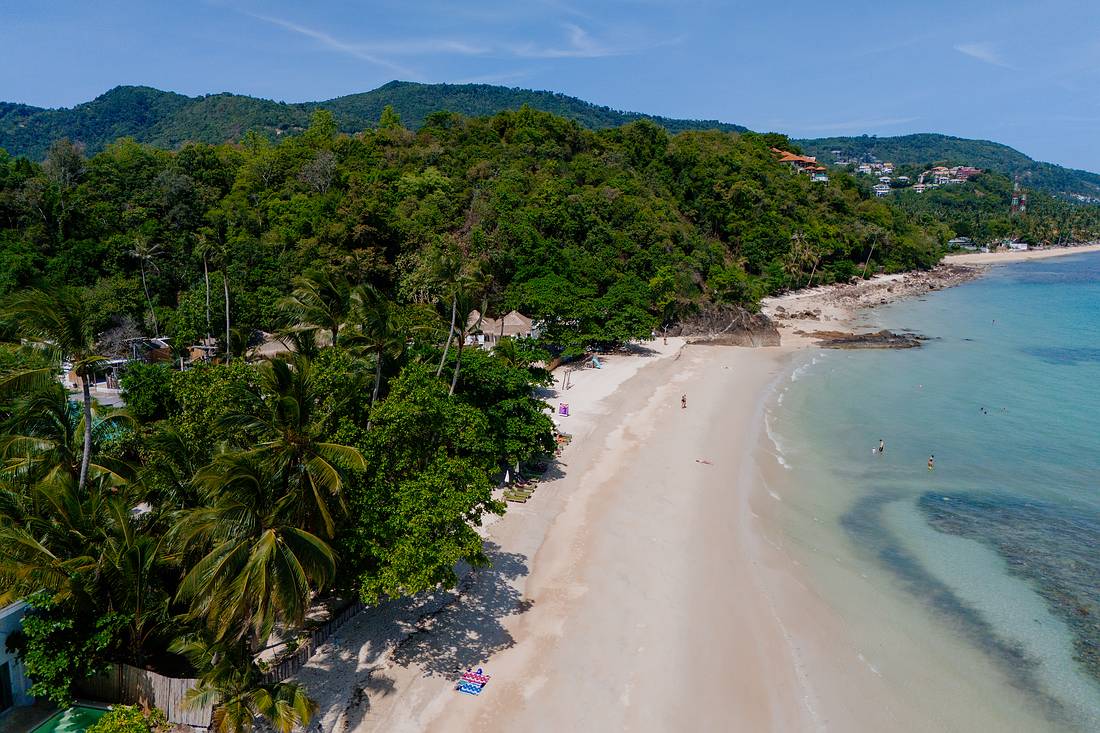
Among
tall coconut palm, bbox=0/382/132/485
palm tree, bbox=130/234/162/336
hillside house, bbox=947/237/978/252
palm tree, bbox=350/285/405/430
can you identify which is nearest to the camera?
tall coconut palm, bbox=0/382/132/485

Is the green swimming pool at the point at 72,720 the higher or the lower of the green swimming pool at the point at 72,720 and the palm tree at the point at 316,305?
the lower

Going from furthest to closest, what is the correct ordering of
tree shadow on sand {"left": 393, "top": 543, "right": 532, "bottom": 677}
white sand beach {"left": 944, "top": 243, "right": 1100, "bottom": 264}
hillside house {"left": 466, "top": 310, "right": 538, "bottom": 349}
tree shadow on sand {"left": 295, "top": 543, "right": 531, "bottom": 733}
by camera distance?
white sand beach {"left": 944, "top": 243, "right": 1100, "bottom": 264}
hillside house {"left": 466, "top": 310, "right": 538, "bottom": 349}
tree shadow on sand {"left": 393, "top": 543, "right": 532, "bottom": 677}
tree shadow on sand {"left": 295, "top": 543, "right": 531, "bottom": 733}

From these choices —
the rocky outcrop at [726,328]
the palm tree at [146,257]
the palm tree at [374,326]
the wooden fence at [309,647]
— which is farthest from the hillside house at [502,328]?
the wooden fence at [309,647]

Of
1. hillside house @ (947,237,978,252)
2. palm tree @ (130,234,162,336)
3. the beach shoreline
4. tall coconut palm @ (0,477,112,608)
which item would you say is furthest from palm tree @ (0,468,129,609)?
hillside house @ (947,237,978,252)

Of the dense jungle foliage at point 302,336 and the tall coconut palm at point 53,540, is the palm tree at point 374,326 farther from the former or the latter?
the tall coconut palm at point 53,540

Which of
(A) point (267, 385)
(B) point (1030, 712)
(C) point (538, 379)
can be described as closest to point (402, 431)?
(A) point (267, 385)

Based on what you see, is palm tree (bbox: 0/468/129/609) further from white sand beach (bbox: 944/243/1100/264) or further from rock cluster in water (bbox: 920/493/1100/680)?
white sand beach (bbox: 944/243/1100/264)

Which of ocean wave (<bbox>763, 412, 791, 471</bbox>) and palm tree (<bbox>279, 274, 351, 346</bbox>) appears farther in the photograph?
ocean wave (<bbox>763, 412, 791, 471</bbox>)
